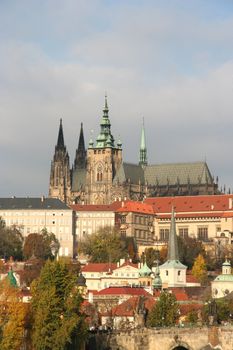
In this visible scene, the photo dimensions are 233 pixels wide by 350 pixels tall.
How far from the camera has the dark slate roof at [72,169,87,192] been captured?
193 meters

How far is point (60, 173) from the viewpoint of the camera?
19475 centimetres

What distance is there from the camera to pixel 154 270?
13762cm

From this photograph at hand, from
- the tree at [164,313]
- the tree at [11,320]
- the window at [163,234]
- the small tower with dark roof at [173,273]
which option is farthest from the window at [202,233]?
the tree at [11,320]

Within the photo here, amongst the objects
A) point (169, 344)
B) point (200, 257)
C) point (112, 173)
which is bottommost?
point (169, 344)

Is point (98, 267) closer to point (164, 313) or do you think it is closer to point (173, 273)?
point (173, 273)

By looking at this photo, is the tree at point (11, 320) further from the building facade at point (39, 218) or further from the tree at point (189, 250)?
the building facade at point (39, 218)

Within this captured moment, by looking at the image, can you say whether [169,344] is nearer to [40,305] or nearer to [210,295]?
[40,305]

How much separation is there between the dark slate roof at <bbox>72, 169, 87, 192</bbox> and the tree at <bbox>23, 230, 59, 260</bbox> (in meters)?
29.9

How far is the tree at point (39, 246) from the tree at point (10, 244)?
898 millimetres

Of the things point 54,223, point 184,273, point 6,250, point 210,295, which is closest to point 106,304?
point 210,295

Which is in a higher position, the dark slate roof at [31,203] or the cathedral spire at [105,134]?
the cathedral spire at [105,134]

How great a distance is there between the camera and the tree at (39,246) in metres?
154

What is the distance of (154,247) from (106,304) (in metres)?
54.2

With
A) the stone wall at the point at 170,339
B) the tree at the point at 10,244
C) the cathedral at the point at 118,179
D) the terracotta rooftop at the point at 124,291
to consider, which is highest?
the cathedral at the point at 118,179
